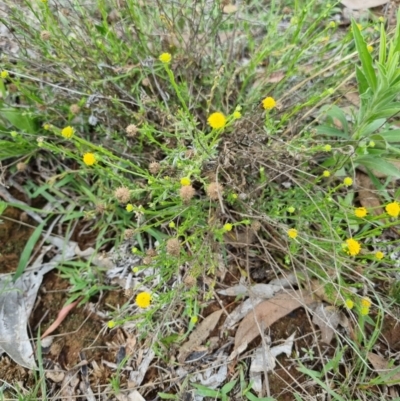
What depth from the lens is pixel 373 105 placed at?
1.67m

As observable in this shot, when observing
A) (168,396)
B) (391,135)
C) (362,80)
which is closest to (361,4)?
(362,80)

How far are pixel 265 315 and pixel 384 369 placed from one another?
0.52m

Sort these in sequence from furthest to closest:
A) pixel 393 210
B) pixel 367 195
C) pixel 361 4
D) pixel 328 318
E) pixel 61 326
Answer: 1. pixel 361 4
2. pixel 367 195
3. pixel 61 326
4. pixel 328 318
5. pixel 393 210

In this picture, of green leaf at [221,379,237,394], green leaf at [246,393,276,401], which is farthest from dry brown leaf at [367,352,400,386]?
green leaf at [221,379,237,394]

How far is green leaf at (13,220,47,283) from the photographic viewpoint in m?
2.04

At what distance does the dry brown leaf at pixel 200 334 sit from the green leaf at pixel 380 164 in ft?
2.98

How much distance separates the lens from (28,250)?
6.81 feet

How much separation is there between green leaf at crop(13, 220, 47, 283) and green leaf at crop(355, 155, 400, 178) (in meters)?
1.52

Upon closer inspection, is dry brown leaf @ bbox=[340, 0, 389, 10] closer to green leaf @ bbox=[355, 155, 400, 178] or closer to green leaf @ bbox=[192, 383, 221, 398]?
green leaf @ bbox=[355, 155, 400, 178]

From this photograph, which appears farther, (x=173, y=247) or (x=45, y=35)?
(x=45, y=35)

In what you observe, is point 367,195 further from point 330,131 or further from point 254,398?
point 254,398

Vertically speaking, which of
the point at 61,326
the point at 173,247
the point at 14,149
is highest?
the point at 14,149

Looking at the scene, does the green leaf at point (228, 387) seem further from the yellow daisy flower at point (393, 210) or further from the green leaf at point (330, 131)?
the green leaf at point (330, 131)

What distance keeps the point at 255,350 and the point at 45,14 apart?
165 cm
